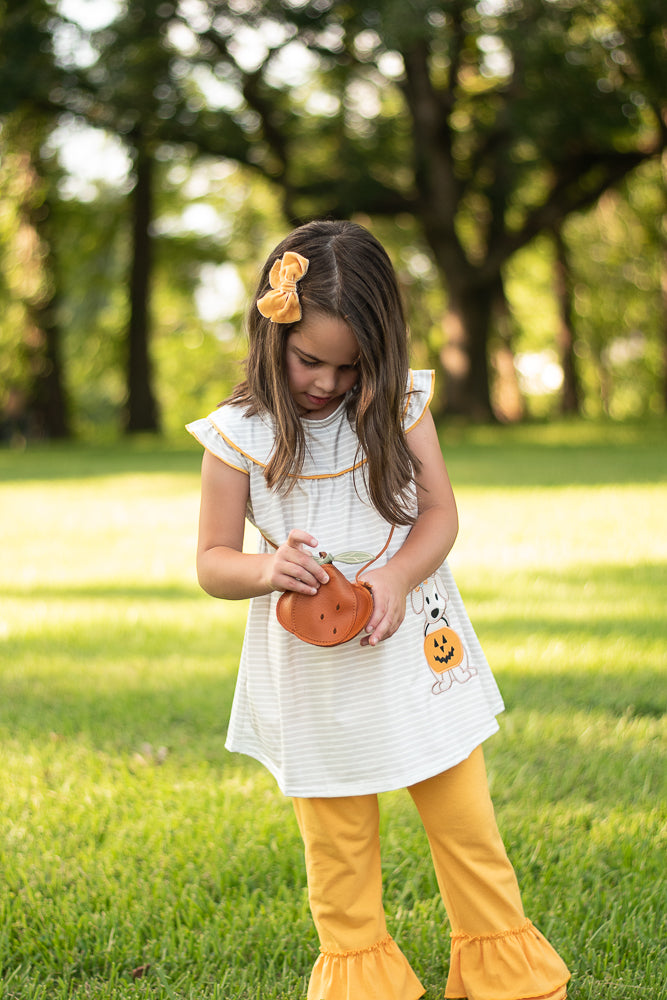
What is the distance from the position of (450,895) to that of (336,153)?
17532mm

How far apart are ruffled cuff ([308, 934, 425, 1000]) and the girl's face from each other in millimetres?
1021

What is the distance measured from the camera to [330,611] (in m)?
1.65

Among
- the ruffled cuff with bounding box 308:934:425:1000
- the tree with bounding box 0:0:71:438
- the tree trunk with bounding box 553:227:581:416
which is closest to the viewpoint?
the ruffled cuff with bounding box 308:934:425:1000

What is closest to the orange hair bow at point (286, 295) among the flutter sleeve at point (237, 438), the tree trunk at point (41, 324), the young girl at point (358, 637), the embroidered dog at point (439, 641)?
the young girl at point (358, 637)

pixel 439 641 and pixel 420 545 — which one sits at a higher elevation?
pixel 420 545

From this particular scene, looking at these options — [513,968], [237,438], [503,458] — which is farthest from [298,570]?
[503,458]

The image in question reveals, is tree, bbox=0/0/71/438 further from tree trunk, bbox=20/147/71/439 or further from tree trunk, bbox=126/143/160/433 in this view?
tree trunk, bbox=126/143/160/433

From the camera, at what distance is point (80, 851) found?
8.02ft

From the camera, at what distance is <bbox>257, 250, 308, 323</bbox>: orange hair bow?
1.73m

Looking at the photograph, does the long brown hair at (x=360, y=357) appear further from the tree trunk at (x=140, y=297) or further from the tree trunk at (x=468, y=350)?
the tree trunk at (x=140, y=297)

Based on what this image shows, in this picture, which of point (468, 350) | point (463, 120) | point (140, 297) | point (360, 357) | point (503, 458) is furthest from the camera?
point (463, 120)

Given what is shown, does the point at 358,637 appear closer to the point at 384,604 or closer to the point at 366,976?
the point at 384,604

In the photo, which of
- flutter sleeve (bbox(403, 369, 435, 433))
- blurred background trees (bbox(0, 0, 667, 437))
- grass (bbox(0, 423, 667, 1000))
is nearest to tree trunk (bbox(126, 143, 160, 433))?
blurred background trees (bbox(0, 0, 667, 437))

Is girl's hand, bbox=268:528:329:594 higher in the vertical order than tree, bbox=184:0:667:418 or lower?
lower
